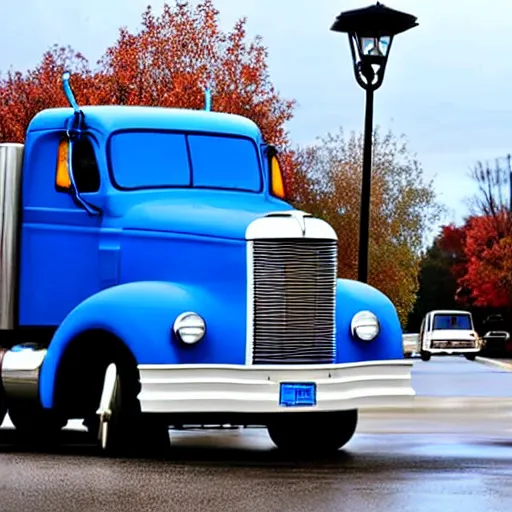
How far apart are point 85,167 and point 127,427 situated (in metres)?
2.68

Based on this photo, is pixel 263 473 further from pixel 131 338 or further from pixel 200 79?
pixel 200 79

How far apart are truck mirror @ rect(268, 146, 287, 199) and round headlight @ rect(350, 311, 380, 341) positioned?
2.13 metres

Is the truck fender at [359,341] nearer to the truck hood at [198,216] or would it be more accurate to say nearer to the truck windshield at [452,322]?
the truck hood at [198,216]

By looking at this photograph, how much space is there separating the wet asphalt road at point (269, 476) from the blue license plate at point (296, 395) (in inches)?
20.0

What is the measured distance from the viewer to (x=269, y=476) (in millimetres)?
13367

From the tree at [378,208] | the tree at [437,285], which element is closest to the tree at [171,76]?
the tree at [378,208]

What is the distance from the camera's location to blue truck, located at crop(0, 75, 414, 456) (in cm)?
1481

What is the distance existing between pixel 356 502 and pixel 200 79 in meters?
42.1

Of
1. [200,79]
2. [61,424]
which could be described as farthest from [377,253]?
[61,424]

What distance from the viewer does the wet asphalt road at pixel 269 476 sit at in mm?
11281

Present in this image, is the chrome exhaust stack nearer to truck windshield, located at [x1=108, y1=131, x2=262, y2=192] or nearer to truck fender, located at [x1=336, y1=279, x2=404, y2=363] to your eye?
truck windshield, located at [x1=108, y1=131, x2=262, y2=192]

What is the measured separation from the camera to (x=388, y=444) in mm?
17406

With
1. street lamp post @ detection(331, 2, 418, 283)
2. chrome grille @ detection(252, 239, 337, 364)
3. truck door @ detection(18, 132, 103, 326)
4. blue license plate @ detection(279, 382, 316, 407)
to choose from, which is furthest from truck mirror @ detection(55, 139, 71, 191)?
street lamp post @ detection(331, 2, 418, 283)

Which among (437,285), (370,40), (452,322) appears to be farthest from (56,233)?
(437,285)
